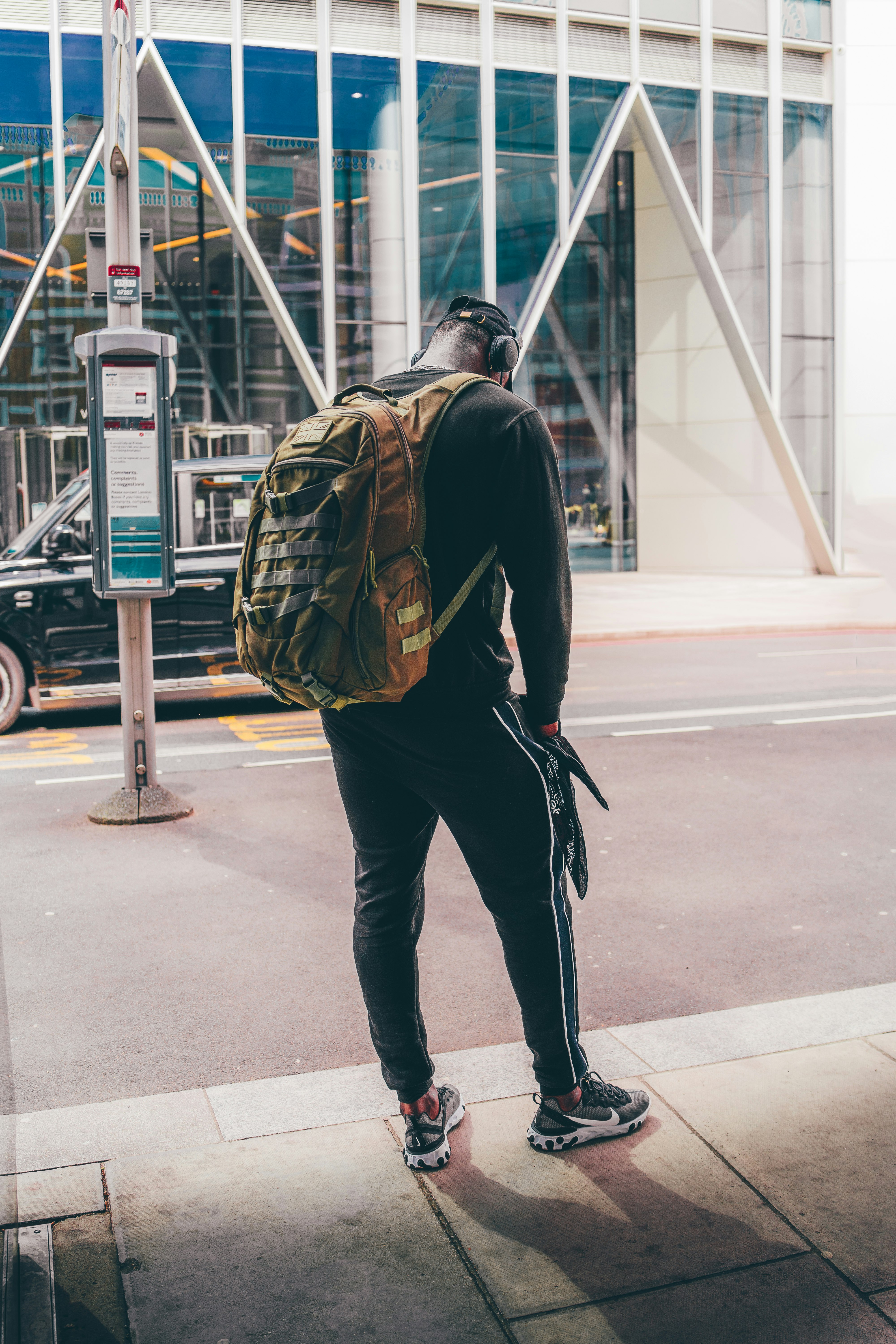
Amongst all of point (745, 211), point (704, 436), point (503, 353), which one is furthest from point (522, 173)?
point (503, 353)

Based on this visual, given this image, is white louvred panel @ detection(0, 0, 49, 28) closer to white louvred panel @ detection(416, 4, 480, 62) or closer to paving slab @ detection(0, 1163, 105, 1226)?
white louvred panel @ detection(416, 4, 480, 62)

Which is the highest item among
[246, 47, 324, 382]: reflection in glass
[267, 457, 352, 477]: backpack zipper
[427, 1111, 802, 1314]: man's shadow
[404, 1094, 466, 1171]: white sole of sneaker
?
[246, 47, 324, 382]: reflection in glass

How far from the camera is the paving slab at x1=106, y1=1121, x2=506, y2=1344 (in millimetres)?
2330

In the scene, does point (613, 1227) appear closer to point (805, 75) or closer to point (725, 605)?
point (725, 605)

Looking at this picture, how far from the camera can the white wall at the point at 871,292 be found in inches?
963

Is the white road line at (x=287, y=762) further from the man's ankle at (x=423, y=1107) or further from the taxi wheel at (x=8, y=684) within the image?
the man's ankle at (x=423, y=1107)

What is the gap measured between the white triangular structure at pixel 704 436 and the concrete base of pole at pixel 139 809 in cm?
1865

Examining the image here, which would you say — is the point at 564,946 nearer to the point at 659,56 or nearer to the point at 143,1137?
the point at 143,1137

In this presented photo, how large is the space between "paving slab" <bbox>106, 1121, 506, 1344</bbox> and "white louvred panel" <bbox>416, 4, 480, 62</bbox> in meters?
20.5

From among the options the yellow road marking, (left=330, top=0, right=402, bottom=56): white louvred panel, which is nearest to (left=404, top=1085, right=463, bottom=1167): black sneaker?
the yellow road marking

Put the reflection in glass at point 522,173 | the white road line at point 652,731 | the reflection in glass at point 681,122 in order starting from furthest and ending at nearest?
the reflection in glass at point 681,122
the reflection in glass at point 522,173
the white road line at point 652,731

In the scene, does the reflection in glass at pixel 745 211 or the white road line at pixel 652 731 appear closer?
the white road line at pixel 652 731

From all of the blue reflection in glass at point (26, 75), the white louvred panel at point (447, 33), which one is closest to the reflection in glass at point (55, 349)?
the blue reflection in glass at point (26, 75)

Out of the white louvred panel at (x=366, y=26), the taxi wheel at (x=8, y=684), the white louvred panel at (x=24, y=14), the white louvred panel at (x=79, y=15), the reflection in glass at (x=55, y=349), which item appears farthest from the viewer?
the reflection in glass at (x=55, y=349)
